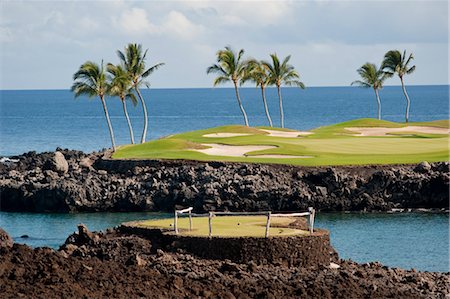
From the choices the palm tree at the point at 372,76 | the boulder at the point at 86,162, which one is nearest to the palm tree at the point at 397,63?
the palm tree at the point at 372,76

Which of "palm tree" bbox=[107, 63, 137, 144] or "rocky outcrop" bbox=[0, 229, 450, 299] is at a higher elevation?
"palm tree" bbox=[107, 63, 137, 144]

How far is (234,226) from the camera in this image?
117 feet

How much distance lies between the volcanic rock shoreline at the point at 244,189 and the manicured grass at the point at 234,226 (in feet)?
47.1

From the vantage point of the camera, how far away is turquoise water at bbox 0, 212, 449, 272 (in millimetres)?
40188

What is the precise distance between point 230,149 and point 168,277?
38.0 metres

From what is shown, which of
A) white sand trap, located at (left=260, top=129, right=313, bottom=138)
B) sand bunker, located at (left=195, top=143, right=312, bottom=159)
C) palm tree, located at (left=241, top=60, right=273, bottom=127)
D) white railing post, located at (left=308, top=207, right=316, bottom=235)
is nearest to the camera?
white railing post, located at (left=308, top=207, right=316, bottom=235)

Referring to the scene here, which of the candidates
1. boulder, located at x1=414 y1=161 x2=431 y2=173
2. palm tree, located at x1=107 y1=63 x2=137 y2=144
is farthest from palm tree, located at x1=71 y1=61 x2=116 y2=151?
boulder, located at x1=414 y1=161 x2=431 y2=173

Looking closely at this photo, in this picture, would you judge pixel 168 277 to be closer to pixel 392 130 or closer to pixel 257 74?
pixel 392 130

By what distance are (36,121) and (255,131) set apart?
393 ft

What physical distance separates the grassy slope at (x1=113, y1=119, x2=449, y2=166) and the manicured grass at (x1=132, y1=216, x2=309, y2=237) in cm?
2019

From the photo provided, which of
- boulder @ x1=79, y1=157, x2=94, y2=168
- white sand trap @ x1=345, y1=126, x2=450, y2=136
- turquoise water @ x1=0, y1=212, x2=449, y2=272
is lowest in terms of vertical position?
turquoise water @ x1=0, y1=212, x2=449, y2=272

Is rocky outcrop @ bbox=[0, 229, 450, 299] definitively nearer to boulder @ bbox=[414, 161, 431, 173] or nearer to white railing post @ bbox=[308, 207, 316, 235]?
white railing post @ bbox=[308, 207, 316, 235]

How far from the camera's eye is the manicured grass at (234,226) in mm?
33719

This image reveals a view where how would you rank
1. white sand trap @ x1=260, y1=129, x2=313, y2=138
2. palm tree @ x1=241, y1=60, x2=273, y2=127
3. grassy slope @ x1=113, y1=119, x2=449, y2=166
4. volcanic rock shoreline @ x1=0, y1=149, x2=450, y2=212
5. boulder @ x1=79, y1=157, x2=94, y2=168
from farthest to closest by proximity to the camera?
palm tree @ x1=241, y1=60, x2=273, y2=127 < white sand trap @ x1=260, y1=129, x2=313, y2=138 < boulder @ x1=79, y1=157, x2=94, y2=168 < grassy slope @ x1=113, y1=119, x2=449, y2=166 < volcanic rock shoreline @ x1=0, y1=149, x2=450, y2=212
